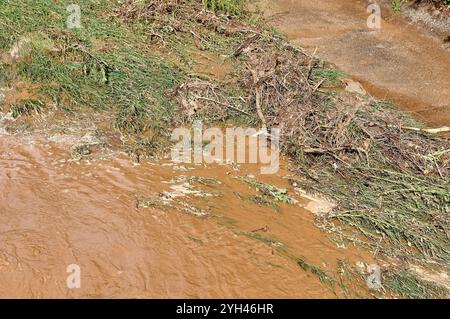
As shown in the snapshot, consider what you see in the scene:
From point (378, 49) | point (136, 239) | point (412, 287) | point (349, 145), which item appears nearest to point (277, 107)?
point (349, 145)

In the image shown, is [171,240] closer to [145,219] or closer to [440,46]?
[145,219]

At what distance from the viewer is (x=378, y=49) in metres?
7.87

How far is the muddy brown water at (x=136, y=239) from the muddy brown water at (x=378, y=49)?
9.32ft

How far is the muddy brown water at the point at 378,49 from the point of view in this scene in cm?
690

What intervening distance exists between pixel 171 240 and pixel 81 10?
444 cm

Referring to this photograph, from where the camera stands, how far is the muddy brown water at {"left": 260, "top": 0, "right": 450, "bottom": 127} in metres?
6.90

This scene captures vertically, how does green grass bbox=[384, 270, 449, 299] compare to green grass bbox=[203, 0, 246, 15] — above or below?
below

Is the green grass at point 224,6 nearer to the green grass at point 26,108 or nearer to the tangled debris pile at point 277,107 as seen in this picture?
the tangled debris pile at point 277,107

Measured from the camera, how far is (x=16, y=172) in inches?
197

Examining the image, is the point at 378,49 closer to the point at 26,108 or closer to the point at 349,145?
the point at 349,145

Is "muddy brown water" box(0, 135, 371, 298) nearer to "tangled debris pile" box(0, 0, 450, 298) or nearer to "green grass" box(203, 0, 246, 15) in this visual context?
"tangled debris pile" box(0, 0, 450, 298)

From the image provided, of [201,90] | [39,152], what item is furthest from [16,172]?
[201,90]

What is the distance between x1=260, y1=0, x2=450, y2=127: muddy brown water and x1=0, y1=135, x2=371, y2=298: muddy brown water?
2.84 metres

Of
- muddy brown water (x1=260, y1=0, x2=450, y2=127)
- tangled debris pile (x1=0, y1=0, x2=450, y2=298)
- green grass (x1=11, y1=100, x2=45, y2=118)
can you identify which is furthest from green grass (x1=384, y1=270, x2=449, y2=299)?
green grass (x1=11, y1=100, x2=45, y2=118)
